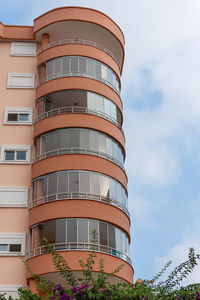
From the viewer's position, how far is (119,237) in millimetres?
26828

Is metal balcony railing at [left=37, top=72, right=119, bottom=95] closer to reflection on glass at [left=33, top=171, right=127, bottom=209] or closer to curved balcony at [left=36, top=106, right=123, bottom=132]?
curved balcony at [left=36, top=106, right=123, bottom=132]

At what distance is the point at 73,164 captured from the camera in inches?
1083

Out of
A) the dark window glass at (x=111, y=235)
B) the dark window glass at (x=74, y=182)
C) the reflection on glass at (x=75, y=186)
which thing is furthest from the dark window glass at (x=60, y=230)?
the dark window glass at (x=111, y=235)

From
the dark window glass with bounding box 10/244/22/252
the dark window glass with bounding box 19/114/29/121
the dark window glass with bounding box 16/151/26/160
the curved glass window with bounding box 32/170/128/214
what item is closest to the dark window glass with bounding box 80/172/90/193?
the curved glass window with bounding box 32/170/128/214

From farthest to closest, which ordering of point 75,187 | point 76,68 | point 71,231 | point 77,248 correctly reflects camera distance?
point 76,68 → point 75,187 → point 71,231 → point 77,248

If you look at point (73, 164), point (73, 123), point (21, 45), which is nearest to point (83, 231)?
point (73, 164)

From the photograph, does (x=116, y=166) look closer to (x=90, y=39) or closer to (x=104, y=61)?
(x=104, y=61)

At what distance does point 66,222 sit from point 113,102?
9.87m

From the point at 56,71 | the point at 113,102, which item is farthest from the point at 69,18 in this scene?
the point at 113,102

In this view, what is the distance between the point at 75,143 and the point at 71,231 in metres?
5.77

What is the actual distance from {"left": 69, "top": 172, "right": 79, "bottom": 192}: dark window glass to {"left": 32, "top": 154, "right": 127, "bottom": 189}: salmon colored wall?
1.18ft

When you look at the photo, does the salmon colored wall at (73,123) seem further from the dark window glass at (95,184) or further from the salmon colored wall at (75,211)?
the salmon colored wall at (75,211)

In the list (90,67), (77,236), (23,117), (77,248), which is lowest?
(77,248)

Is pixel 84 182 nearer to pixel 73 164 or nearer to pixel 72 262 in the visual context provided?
pixel 73 164
